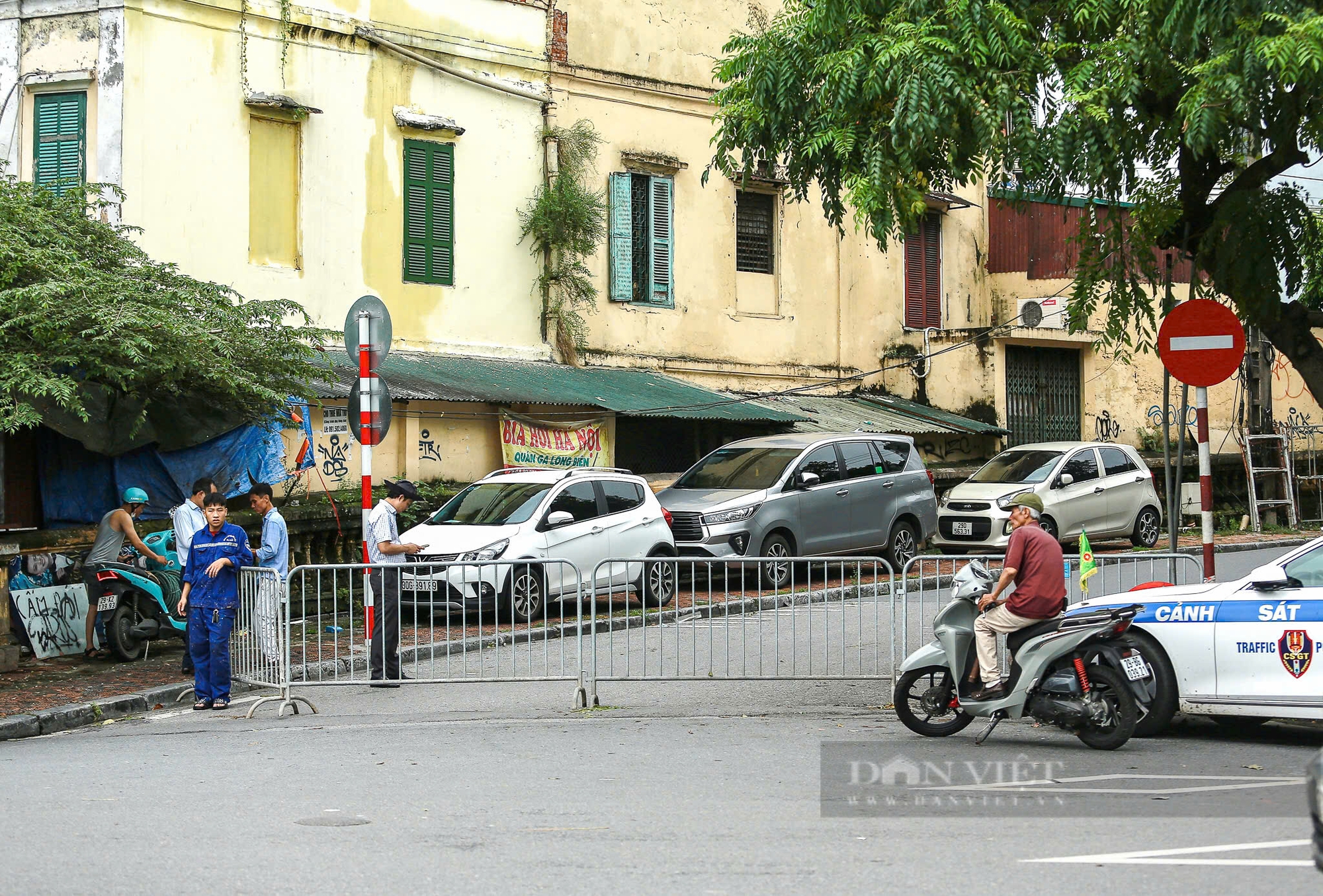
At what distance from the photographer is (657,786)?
26.3 feet

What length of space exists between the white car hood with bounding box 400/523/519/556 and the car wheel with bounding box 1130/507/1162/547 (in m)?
11.4

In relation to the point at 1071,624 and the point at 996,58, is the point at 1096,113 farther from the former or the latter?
the point at 1071,624

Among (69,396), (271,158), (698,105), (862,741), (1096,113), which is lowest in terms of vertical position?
(862,741)

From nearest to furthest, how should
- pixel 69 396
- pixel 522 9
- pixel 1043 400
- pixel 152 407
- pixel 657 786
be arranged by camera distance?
1. pixel 657 786
2. pixel 69 396
3. pixel 152 407
4. pixel 522 9
5. pixel 1043 400

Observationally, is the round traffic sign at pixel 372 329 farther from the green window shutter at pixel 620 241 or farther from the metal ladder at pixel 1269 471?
the metal ladder at pixel 1269 471

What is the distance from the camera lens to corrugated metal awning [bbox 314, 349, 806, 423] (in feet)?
61.8

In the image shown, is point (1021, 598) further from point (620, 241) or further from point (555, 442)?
point (620, 241)

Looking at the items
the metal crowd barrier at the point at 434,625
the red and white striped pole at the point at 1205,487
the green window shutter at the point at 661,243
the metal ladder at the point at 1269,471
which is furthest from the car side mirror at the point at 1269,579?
the metal ladder at the point at 1269,471

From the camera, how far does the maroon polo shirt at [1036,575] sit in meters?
9.33

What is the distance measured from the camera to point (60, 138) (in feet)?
61.1

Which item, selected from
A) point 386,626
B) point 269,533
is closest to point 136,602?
point 269,533

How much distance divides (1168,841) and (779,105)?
22.2ft

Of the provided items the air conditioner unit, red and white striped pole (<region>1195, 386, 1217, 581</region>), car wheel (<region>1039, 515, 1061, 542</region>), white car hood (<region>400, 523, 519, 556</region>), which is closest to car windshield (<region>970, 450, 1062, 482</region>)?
car wheel (<region>1039, 515, 1061, 542</region>)

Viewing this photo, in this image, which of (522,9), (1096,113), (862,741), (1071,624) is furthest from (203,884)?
(522,9)
